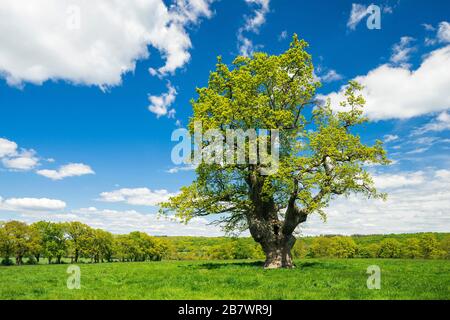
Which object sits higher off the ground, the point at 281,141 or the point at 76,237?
Result: the point at 281,141

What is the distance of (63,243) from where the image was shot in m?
93.9

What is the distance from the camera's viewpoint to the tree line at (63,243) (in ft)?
283

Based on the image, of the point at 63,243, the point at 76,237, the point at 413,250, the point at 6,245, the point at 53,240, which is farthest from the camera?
the point at 413,250

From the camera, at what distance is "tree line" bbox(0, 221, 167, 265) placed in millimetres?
86312

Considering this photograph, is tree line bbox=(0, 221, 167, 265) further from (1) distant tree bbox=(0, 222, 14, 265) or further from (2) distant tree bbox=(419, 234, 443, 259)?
(2) distant tree bbox=(419, 234, 443, 259)

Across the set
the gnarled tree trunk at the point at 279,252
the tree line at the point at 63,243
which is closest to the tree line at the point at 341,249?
the tree line at the point at 63,243

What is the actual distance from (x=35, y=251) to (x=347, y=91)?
8692 centimetres

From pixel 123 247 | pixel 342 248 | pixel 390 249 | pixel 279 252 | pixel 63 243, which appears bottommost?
pixel 390 249

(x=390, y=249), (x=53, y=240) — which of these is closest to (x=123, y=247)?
(x=53, y=240)

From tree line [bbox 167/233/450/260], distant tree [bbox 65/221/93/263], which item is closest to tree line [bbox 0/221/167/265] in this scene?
distant tree [bbox 65/221/93/263]

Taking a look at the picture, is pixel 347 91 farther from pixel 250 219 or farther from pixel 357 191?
pixel 250 219

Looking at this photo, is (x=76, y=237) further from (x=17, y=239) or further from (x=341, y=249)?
(x=341, y=249)

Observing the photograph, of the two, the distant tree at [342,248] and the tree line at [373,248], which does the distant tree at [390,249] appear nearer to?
the tree line at [373,248]
